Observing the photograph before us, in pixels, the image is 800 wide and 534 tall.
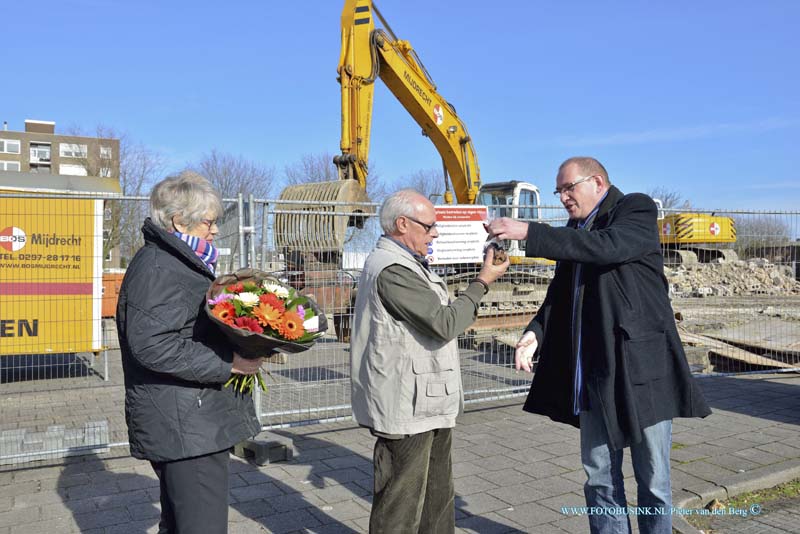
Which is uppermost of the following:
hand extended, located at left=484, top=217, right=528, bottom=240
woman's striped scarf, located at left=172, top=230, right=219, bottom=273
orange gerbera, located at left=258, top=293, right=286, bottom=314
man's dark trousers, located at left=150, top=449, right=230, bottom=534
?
hand extended, located at left=484, top=217, right=528, bottom=240

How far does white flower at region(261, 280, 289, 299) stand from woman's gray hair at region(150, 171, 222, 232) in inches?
15.2

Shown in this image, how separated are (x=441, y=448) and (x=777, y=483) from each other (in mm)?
3224

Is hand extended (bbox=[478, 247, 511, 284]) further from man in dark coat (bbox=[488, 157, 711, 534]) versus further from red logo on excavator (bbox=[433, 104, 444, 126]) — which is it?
red logo on excavator (bbox=[433, 104, 444, 126])

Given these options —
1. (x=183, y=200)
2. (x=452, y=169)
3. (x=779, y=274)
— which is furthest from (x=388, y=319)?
(x=779, y=274)

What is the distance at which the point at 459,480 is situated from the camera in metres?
5.13

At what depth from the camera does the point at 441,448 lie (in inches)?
136

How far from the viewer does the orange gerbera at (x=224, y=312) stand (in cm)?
254

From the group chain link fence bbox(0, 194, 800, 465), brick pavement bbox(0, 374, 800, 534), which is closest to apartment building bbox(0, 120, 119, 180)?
chain link fence bbox(0, 194, 800, 465)

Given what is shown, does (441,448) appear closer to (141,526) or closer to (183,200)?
(183,200)

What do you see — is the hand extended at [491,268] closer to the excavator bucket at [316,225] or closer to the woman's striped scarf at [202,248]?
the woman's striped scarf at [202,248]

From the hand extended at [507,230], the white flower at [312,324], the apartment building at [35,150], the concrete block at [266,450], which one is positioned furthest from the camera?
the apartment building at [35,150]

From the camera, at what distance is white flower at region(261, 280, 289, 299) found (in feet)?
9.35

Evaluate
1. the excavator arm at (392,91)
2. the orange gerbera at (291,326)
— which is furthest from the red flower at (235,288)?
the excavator arm at (392,91)

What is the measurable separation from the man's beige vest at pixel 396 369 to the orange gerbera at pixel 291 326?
576mm
